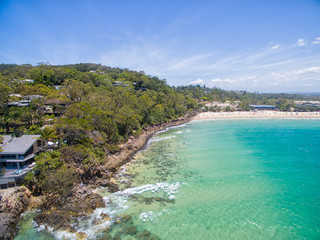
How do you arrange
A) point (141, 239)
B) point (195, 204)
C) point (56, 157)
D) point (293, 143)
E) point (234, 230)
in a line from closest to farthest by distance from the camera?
point (141, 239), point (234, 230), point (195, 204), point (56, 157), point (293, 143)

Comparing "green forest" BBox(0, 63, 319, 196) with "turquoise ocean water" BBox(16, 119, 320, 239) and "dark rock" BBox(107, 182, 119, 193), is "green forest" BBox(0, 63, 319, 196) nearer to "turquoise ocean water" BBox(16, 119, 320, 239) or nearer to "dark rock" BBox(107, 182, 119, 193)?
"dark rock" BBox(107, 182, 119, 193)

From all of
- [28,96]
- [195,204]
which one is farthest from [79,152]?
[28,96]

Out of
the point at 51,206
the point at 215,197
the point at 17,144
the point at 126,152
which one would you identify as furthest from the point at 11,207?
the point at 215,197

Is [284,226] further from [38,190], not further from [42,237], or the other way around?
[38,190]

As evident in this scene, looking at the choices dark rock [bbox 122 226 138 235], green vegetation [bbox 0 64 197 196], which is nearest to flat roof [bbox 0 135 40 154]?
green vegetation [bbox 0 64 197 196]

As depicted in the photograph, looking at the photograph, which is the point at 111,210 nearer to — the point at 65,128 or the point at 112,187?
the point at 112,187
